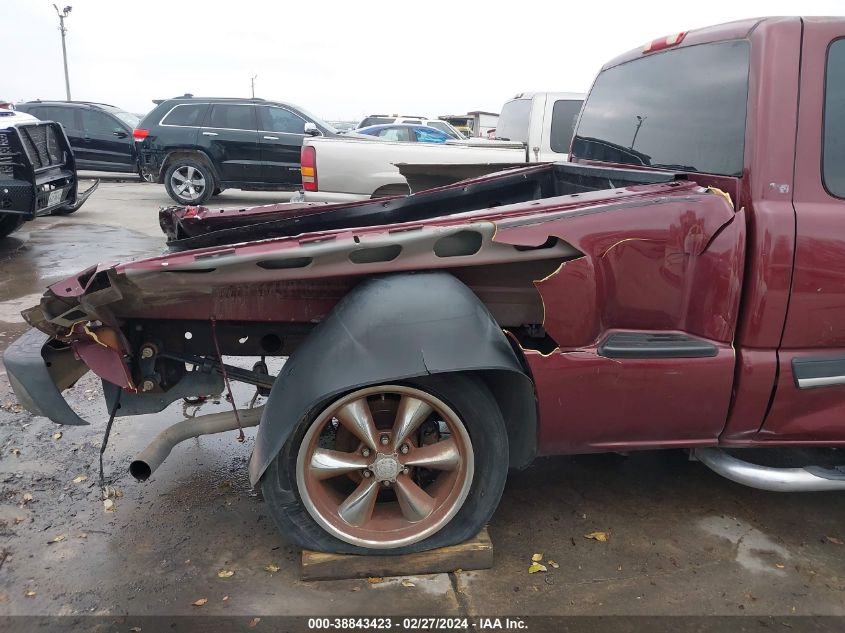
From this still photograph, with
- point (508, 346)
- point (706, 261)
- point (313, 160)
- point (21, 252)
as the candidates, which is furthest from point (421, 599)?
point (21, 252)

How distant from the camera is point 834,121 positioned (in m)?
2.47

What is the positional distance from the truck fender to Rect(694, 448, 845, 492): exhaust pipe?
98cm

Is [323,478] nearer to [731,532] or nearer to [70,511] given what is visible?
[70,511]

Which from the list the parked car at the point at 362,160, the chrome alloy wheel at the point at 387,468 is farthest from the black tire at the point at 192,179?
the chrome alloy wheel at the point at 387,468

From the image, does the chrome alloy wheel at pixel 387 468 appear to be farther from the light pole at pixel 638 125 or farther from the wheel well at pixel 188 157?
the wheel well at pixel 188 157

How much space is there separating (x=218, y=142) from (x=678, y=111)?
10.3 meters

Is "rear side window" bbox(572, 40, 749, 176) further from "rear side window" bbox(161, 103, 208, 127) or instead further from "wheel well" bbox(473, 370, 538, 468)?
"rear side window" bbox(161, 103, 208, 127)

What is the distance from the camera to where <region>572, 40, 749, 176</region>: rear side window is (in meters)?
2.58

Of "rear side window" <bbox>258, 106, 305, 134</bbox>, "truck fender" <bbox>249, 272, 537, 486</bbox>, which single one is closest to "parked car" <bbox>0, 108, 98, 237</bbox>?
"rear side window" <bbox>258, 106, 305, 134</bbox>

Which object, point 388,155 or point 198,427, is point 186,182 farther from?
point 198,427

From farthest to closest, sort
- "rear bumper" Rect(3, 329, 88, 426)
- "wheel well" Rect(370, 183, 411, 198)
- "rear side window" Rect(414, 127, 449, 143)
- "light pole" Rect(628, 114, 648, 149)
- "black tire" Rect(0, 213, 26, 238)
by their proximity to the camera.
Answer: "rear side window" Rect(414, 127, 449, 143) → "wheel well" Rect(370, 183, 411, 198) → "black tire" Rect(0, 213, 26, 238) → "light pole" Rect(628, 114, 648, 149) → "rear bumper" Rect(3, 329, 88, 426)

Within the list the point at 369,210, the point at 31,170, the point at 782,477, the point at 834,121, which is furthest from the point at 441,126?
the point at 782,477

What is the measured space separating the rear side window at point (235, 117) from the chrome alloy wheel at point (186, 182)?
99 cm

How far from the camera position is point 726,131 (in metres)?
2.59
